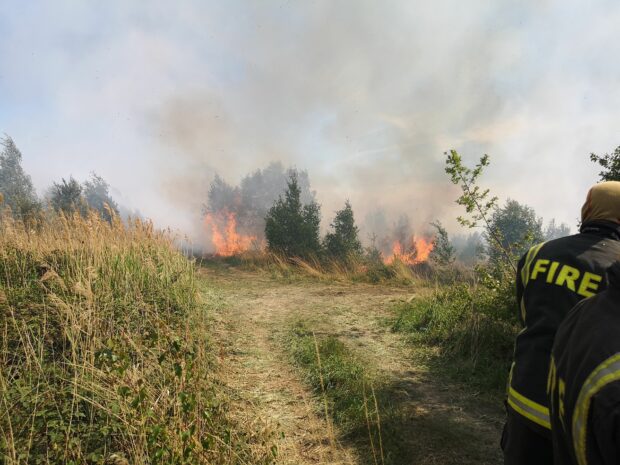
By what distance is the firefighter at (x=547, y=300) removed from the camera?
5.65 feet

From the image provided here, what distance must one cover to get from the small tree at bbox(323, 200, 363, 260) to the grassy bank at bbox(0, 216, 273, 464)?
1518 cm

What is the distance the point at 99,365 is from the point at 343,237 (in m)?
19.5

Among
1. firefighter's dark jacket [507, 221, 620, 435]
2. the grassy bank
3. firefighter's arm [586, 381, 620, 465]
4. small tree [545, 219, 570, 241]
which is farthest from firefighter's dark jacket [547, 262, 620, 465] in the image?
small tree [545, 219, 570, 241]

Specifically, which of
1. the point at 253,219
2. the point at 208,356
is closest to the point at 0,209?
the point at 208,356

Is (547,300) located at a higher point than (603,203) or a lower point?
lower

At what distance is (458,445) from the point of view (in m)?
3.09

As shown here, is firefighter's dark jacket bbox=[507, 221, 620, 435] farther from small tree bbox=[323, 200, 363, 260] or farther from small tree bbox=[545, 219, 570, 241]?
small tree bbox=[545, 219, 570, 241]

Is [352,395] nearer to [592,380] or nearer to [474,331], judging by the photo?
[474,331]

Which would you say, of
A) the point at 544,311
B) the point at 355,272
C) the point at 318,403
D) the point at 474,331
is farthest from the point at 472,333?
the point at 355,272

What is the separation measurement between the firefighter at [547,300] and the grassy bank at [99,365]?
1.87 m

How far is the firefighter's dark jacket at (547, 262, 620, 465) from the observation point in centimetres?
77

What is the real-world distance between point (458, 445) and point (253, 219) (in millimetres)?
51810

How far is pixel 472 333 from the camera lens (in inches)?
207

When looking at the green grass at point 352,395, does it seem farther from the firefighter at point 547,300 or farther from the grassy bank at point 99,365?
the firefighter at point 547,300
